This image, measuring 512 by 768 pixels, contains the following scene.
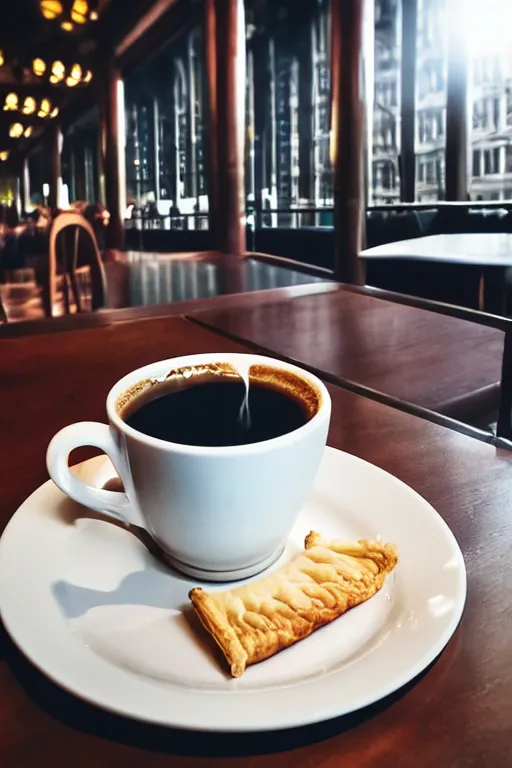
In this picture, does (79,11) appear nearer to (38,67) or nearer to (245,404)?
(38,67)

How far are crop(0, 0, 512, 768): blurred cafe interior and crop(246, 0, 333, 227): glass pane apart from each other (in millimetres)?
10

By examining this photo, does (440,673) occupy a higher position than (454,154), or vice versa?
(454,154)

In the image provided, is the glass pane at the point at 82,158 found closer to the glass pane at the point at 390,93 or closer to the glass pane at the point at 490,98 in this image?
the glass pane at the point at 390,93

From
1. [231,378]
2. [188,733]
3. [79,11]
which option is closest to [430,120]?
[79,11]

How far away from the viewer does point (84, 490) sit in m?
0.35

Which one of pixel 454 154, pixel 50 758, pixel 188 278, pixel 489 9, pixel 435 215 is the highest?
pixel 489 9

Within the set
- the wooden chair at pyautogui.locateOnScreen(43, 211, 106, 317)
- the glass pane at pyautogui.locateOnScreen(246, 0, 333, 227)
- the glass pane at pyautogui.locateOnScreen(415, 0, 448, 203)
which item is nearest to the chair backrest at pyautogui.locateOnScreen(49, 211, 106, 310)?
the wooden chair at pyautogui.locateOnScreen(43, 211, 106, 317)

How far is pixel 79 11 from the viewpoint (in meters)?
1.63

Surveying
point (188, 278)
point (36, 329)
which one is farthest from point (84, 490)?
point (188, 278)

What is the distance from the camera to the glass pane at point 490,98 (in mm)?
4211

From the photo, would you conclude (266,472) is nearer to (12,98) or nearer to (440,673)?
(440,673)

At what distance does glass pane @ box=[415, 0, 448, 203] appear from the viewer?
518 centimetres

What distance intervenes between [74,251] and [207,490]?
1468 mm

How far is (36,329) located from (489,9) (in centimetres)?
420
